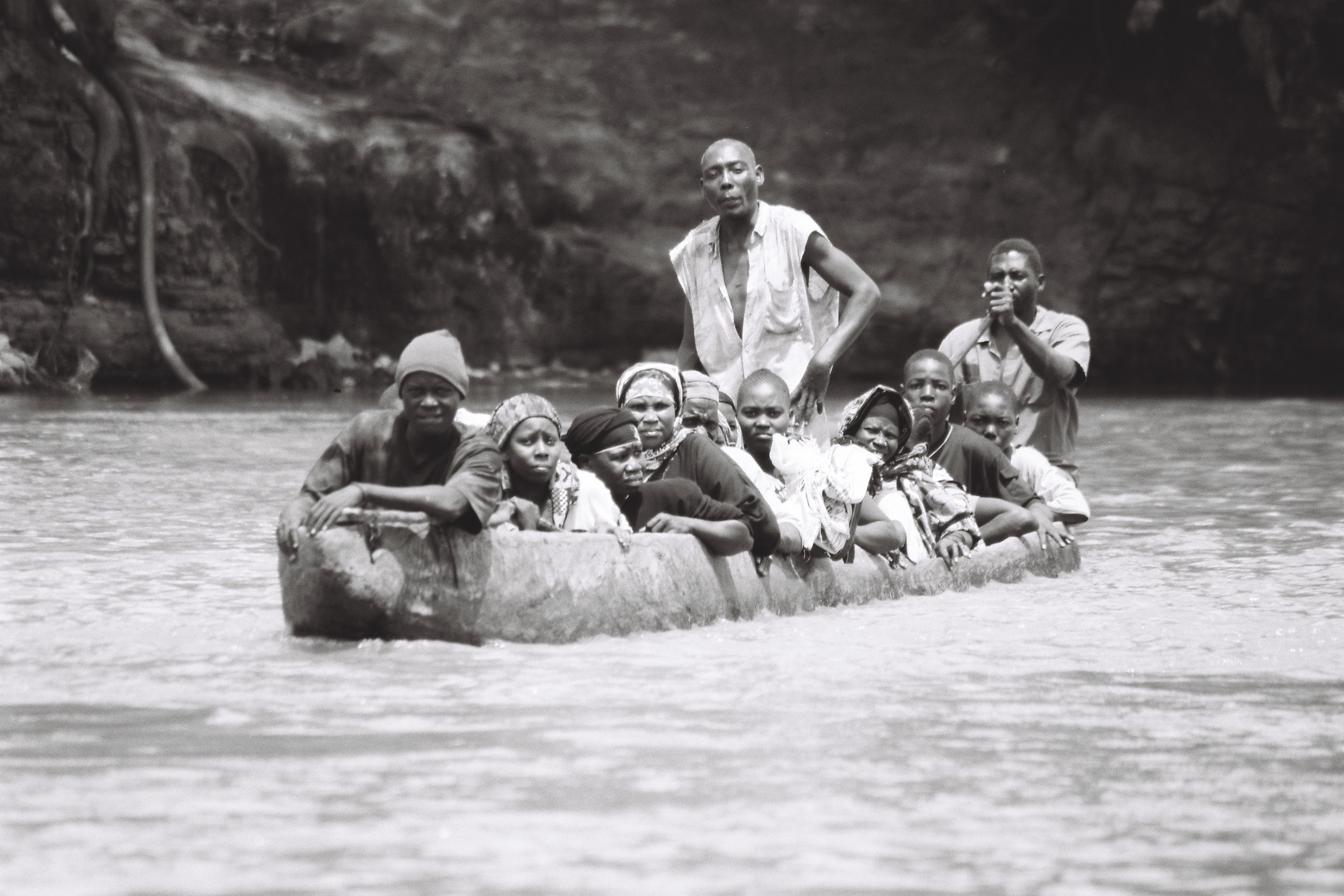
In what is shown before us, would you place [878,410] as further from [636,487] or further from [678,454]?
[636,487]

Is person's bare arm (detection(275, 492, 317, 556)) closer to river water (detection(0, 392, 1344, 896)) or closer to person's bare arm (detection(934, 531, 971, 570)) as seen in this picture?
river water (detection(0, 392, 1344, 896))

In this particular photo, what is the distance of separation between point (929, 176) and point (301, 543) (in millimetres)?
16132

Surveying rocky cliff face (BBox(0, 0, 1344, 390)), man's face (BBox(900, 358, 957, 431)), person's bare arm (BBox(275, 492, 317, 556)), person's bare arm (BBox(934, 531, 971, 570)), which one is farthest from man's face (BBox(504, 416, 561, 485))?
rocky cliff face (BBox(0, 0, 1344, 390))

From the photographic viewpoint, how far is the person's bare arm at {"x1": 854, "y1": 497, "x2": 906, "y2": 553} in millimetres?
6723

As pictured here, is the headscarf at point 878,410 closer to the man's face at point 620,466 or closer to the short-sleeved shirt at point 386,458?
the man's face at point 620,466

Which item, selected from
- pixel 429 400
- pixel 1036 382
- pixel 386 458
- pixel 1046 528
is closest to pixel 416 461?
pixel 386 458

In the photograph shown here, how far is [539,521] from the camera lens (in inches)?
230

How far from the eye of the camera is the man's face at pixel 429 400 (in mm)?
5340

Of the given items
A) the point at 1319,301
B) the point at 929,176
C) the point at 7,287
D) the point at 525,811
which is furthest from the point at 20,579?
the point at 1319,301

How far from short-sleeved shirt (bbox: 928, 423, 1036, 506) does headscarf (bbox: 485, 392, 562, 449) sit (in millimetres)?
2037

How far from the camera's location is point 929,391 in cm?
745

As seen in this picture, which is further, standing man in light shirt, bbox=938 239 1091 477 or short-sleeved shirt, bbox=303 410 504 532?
standing man in light shirt, bbox=938 239 1091 477

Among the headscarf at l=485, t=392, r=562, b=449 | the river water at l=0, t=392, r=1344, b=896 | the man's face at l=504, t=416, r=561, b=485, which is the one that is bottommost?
the river water at l=0, t=392, r=1344, b=896

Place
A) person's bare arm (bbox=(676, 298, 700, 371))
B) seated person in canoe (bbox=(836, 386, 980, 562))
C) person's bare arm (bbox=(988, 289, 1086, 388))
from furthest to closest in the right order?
person's bare arm (bbox=(988, 289, 1086, 388)), person's bare arm (bbox=(676, 298, 700, 371)), seated person in canoe (bbox=(836, 386, 980, 562))
